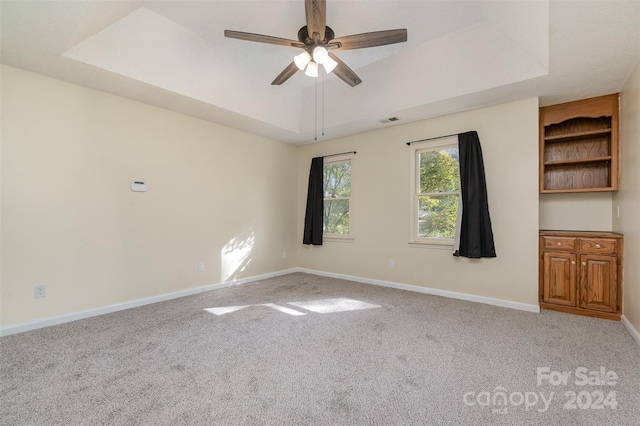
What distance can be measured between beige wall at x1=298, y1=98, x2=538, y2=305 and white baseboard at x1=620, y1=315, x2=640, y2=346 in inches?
28.0

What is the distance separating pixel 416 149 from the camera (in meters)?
4.12

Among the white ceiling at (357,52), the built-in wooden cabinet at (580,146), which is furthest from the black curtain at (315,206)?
the built-in wooden cabinet at (580,146)

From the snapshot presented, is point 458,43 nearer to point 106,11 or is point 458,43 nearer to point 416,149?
point 416,149

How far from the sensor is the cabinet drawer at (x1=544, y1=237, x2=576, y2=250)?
3099 mm

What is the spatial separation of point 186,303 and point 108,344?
1.14 metres

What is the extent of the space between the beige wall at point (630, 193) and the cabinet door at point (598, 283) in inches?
3.8

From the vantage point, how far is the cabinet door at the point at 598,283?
2.91 m

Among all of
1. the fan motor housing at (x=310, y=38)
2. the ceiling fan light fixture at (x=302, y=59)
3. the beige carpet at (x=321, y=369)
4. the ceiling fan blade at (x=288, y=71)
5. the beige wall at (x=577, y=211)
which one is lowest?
the beige carpet at (x=321, y=369)

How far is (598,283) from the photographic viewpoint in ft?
9.75

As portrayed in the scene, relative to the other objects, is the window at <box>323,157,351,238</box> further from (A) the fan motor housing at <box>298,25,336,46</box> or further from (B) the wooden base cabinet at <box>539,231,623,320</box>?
(B) the wooden base cabinet at <box>539,231,623,320</box>

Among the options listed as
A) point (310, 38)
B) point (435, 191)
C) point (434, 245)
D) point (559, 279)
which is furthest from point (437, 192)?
point (310, 38)

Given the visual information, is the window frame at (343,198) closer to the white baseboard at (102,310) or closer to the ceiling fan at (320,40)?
the white baseboard at (102,310)

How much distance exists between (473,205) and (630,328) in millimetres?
A: 1757

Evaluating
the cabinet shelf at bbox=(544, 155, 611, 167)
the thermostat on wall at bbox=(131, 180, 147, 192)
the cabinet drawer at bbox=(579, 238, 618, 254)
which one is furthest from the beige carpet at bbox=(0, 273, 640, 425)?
the cabinet shelf at bbox=(544, 155, 611, 167)
